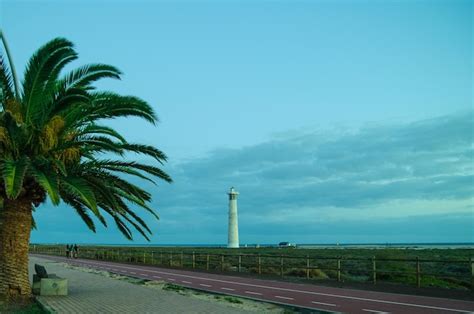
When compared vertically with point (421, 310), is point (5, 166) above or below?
above

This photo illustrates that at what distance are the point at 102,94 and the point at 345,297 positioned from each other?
10016 millimetres

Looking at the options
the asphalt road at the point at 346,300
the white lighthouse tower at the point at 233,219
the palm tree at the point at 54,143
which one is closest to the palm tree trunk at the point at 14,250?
the palm tree at the point at 54,143

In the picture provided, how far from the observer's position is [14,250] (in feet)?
49.5

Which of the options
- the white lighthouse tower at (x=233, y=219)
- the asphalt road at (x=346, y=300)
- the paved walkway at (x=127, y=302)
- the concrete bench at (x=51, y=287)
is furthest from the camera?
the white lighthouse tower at (x=233, y=219)

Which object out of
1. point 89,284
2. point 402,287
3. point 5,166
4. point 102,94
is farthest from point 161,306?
point 402,287

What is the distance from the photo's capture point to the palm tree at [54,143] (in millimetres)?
14352

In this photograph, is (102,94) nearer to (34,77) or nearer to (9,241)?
(34,77)

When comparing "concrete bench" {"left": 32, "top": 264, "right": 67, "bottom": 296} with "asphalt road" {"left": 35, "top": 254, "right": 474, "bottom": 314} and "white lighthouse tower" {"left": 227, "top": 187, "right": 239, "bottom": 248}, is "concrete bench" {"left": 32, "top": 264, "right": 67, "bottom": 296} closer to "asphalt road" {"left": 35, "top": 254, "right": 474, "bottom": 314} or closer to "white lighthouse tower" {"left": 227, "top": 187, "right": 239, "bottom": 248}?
"asphalt road" {"left": 35, "top": 254, "right": 474, "bottom": 314}

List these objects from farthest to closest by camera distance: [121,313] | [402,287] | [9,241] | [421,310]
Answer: [402,287] → [9,241] → [421,310] → [121,313]

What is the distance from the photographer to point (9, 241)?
49.5 ft

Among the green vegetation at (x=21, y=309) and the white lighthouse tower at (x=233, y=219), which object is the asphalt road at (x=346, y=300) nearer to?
the green vegetation at (x=21, y=309)

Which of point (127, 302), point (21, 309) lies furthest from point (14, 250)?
point (127, 302)

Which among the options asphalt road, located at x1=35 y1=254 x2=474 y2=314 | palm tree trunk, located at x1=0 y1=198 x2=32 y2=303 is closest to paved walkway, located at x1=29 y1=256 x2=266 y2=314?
palm tree trunk, located at x1=0 y1=198 x2=32 y2=303

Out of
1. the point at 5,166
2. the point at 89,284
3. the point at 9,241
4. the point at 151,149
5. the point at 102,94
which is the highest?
the point at 102,94
